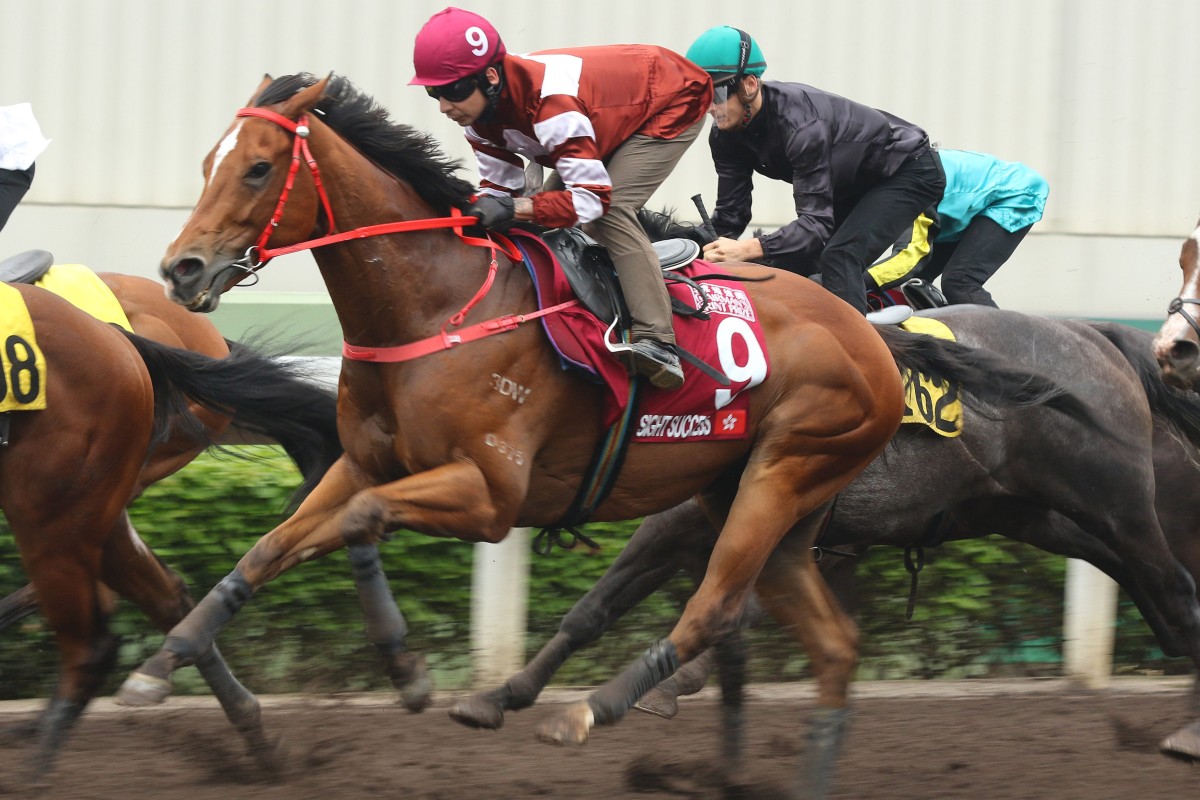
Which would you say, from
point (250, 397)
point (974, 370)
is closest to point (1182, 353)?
point (974, 370)

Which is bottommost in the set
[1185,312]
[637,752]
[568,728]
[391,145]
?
[637,752]

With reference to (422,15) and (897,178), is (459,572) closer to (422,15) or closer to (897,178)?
(897,178)

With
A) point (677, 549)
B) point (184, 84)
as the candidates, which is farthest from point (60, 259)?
point (677, 549)

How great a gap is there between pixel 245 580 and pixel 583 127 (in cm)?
136

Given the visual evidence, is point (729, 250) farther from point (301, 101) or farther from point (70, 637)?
point (70, 637)

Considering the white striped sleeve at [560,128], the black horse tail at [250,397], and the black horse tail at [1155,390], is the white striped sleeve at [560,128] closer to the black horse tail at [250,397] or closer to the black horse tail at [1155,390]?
the black horse tail at [250,397]

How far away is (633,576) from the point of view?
15.1ft

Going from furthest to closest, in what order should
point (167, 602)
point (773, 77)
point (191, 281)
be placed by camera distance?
1. point (773, 77)
2. point (167, 602)
3. point (191, 281)

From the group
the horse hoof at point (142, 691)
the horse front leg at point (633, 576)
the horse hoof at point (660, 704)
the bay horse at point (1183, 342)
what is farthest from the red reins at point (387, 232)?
the bay horse at point (1183, 342)

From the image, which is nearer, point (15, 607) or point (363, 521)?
point (363, 521)

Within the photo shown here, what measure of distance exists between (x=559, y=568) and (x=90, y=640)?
175 centimetres

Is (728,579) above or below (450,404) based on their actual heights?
below

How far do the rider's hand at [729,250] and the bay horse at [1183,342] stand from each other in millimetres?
1197

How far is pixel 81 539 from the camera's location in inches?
165
